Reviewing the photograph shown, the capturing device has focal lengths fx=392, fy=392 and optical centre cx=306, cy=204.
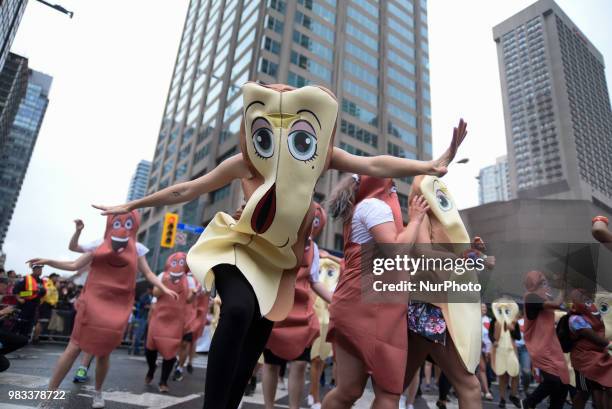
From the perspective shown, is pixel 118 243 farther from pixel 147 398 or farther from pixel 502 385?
pixel 502 385

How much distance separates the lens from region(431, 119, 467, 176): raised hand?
7.14ft

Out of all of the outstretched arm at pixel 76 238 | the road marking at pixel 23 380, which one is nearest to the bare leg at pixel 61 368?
the road marking at pixel 23 380

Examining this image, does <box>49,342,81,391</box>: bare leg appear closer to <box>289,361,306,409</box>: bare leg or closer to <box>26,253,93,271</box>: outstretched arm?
<box>26,253,93,271</box>: outstretched arm

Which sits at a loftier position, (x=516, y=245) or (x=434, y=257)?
(x=516, y=245)

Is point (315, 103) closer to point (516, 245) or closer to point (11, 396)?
point (516, 245)

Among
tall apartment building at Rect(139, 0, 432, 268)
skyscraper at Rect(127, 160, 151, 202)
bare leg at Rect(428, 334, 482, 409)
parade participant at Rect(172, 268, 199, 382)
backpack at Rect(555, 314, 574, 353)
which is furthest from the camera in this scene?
skyscraper at Rect(127, 160, 151, 202)

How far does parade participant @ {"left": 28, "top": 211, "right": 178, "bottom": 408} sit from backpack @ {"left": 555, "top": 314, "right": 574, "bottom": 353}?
13.6 feet

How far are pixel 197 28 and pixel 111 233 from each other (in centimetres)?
7184

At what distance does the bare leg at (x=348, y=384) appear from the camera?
2.38 metres

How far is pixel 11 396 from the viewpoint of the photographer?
3.63m

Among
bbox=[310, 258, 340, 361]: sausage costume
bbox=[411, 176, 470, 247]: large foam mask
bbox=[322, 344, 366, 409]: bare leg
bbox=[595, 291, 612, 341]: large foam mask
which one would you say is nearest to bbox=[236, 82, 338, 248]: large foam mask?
bbox=[322, 344, 366, 409]: bare leg

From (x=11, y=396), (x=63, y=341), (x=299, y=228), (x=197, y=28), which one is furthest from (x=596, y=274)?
(x=197, y=28)

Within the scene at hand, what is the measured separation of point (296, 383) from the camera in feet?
11.8

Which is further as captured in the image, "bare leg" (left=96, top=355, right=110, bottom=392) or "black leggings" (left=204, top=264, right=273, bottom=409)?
"bare leg" (left=96, top=355, right=110, bottom=392)
